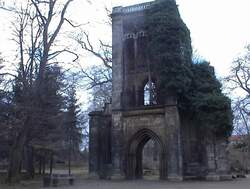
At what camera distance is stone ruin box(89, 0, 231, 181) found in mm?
25141

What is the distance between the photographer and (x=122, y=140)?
87.1ft

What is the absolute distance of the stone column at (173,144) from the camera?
24062 millimetres

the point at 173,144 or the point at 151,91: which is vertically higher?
the point at 151,91

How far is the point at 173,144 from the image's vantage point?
80.7 ft

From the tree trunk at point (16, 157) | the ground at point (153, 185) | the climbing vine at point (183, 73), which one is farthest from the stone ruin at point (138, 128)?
the tree trunk at point (16, 157)

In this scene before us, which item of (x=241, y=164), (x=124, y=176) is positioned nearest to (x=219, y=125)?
(x=124, y=176)

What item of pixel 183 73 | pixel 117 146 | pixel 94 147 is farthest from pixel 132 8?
pixel 94 147


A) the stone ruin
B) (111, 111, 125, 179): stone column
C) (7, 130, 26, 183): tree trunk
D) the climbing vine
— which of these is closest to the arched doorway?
the stone ruin

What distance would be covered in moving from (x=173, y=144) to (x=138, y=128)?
3021 millimetres

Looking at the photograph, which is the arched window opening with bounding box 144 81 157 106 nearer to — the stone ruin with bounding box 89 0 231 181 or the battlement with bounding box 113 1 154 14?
the stone ruin with bounding box 89 0 231 181

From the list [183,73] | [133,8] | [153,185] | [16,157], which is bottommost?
[153,185]

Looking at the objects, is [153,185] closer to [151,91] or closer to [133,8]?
[151,91]

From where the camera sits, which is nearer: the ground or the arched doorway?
the ground

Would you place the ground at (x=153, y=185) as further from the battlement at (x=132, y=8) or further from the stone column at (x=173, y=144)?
the battlement at (x=132, y=8)
